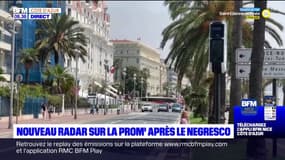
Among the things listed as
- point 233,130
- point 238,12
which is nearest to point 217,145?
point 233,130

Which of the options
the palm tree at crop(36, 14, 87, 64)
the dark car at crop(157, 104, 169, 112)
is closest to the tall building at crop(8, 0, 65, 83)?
the palm tree at crop(36, 14, 87, 64)

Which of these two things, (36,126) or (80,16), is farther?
(80,16)

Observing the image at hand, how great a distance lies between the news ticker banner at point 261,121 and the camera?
35.9 ft

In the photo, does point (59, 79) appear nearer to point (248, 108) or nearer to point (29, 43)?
point (29, 43)

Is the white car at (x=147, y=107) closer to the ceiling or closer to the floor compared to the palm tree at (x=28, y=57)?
closer to the floor

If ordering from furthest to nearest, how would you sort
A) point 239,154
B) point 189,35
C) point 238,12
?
point 189,35 < point 238,12 < point 239,154

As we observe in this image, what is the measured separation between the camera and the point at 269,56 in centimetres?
1318

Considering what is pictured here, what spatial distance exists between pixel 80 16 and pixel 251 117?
76672mm

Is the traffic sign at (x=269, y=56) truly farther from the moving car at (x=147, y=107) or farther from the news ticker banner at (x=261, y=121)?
the moving car at (x=147, y=107)

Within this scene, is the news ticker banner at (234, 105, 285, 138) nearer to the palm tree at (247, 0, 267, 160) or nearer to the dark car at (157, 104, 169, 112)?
the palm tree at (247, 0, 267, 160)

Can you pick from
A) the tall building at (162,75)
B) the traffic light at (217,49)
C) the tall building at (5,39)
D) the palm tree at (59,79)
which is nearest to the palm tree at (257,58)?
the traffic light at (217,49)

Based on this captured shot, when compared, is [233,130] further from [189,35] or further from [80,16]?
[80,16]

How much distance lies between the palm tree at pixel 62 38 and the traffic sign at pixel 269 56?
47.7 meters

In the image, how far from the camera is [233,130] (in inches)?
425
